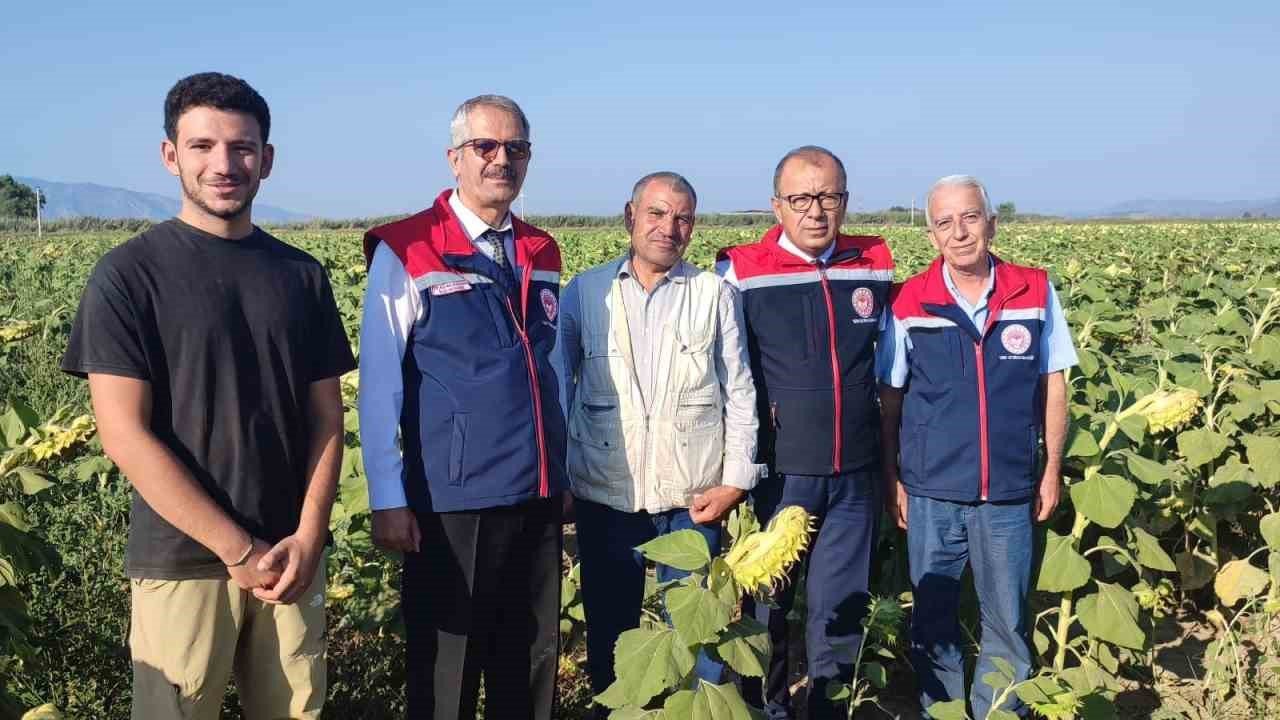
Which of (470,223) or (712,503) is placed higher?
(470,223)

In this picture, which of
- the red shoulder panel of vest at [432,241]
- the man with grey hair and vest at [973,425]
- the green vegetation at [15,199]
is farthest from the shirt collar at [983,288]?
the green vegetation at [15,199]

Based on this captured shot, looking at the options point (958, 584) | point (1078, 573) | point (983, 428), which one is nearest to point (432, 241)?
point (983, 428)

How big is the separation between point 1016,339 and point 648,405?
119cm

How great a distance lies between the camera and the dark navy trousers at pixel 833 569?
3391 mm

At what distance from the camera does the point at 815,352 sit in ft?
11.0

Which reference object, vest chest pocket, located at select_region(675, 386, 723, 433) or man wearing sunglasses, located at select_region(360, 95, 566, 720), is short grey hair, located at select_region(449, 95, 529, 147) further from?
vest chest pocket, located at select_region(675, 386, 723, 433)

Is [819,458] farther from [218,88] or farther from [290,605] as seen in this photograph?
[218,88]

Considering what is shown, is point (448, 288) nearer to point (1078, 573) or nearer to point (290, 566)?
point (290, 566)

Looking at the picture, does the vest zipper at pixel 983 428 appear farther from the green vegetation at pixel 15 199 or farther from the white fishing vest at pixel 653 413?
the green vegetation at pixel 15 199

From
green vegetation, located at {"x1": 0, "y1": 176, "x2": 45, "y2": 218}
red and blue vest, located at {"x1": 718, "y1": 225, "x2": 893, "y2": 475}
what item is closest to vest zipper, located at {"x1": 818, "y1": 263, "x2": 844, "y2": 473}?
red and blue vest, located at {"x1": 718, "y1": 225, "x2": 893, "y2": 475}

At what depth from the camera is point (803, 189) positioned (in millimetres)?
3326

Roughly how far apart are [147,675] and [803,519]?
1.55 metres

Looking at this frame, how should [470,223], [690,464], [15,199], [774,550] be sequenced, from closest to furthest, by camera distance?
[774,550], [470,223], [690,464], [15,199]

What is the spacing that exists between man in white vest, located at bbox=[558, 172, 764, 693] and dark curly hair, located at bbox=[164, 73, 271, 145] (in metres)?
1.13
